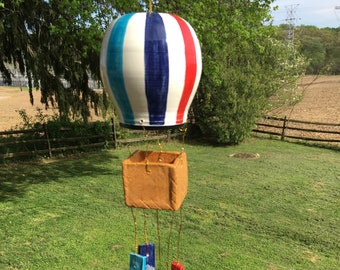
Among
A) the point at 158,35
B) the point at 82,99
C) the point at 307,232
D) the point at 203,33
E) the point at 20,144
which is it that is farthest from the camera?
the point at 20,144

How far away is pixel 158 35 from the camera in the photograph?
2324 millimetres

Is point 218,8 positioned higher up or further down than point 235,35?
higher up

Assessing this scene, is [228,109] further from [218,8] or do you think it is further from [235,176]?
[218,8]

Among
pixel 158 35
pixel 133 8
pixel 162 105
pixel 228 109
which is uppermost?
pixel 133 8

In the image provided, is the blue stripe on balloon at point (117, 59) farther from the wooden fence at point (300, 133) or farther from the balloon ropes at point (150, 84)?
the wooden fence at point (300, 133)

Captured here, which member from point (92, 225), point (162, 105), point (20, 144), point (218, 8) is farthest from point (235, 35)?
point (20, 144)

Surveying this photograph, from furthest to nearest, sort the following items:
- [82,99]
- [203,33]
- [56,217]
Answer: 1. [82,99]
2. [203,33]
3. [56,217]

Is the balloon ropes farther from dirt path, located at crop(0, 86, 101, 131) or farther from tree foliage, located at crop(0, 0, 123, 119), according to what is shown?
dirt path, located at crop(0, 86, 101, 131)

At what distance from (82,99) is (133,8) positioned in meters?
4.06

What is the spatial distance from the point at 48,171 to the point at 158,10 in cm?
575

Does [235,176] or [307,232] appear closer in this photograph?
[307,232]

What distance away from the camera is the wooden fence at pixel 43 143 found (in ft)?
35.6

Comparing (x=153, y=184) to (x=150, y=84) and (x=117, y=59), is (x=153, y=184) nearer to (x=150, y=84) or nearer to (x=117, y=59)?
(x=150, y=84)

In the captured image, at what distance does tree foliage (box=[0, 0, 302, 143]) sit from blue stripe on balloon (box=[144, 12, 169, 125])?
14.1 feet
